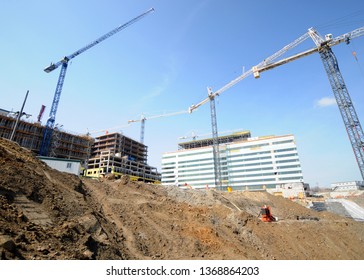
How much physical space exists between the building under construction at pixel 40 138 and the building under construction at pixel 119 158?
24.2 feet

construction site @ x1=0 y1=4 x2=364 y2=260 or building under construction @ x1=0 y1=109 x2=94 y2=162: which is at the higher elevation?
building under construction @ x1=0 y1=109 x2=94 y2=162

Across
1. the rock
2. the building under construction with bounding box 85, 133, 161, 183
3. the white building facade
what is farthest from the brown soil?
the building under construction with bounding box 85, 133, 161, 183

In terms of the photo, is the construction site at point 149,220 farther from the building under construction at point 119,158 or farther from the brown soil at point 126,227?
the building under construction at point 119,158

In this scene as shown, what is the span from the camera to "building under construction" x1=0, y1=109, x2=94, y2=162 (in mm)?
63688

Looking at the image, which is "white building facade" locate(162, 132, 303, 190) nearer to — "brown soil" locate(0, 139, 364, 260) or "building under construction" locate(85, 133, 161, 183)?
"building under construction" locate(85, 133, 161, 183)

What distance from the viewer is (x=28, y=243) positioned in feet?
21.1

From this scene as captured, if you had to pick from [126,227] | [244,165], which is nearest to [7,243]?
[126,227]

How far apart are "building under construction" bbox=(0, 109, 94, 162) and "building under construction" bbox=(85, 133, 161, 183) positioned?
7370 mm

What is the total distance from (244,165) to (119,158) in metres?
56.6

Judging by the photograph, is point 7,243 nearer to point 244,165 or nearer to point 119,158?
point 119,158

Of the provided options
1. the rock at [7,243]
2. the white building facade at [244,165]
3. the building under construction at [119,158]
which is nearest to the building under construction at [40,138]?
the building under construction at [119,158]

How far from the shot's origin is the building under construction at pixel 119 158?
8662cm

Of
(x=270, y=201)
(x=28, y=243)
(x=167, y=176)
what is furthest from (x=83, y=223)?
(x=167, y=176)

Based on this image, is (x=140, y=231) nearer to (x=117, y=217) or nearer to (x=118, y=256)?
(x=117, y=217)
